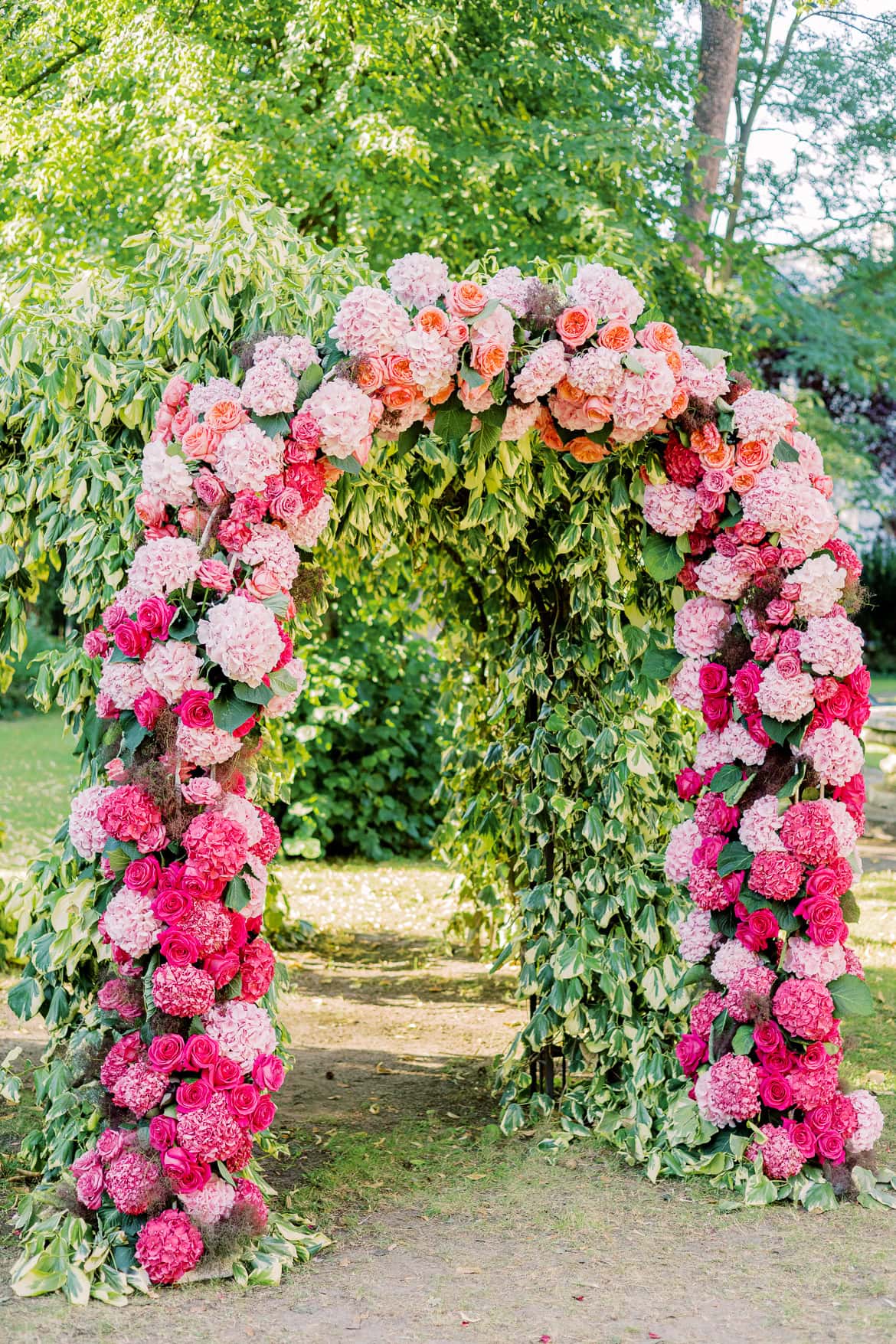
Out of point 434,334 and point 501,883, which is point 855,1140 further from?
point 434,334

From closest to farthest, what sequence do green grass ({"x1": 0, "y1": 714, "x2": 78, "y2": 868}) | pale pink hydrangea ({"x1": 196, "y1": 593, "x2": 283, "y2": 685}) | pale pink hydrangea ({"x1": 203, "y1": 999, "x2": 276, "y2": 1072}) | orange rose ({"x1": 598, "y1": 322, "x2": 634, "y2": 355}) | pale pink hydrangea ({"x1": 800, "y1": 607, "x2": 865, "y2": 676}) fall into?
1. pale pink hydrangea ({"x1": 196, "y1": 593, "x2": 283, "y2": 685})
2. pale pink hydrangea ({"x1": 203, "y1": 999, "x2": 276, "y2": 1072})
3. orange rose ({"x1": 598, "y1": 322, "x2": 634, "y2": 355})
4. pale pink hydrangea ({"x1": 800, "y1": 607, "x2": 865, "y2": 676})
5. green grass ({"x1": 0, "y1": 714, "x2": 78, "y2": 868})

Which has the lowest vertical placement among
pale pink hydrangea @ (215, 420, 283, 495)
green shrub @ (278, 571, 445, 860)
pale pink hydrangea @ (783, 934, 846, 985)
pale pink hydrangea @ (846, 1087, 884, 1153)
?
green shrub @ (278, 571, 445, 860)

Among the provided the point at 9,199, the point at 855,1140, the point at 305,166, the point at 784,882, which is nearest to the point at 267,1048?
the point at 784,882

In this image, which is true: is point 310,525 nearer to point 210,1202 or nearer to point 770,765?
point 770,765

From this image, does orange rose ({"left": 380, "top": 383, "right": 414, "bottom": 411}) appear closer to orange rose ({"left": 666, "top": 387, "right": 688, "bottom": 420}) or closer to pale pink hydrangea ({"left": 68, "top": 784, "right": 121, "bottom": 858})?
orange rose ({"left": 666, "top": 387, "right": 688, "bottom": 420})

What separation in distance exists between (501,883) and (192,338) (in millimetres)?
2908

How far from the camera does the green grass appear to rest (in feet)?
33.4

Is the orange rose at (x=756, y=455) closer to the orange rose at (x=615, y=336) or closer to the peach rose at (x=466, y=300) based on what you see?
the orange rose at (x=615, y=336)

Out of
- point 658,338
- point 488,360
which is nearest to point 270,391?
point 488,360

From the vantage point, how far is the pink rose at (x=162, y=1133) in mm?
3254

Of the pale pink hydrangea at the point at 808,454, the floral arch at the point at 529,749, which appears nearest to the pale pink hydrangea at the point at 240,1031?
the floral arch at the point at 529,749

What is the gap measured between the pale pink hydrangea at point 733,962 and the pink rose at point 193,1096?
5.14ft

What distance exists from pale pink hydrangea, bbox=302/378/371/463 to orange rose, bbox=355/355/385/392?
0.02 meters

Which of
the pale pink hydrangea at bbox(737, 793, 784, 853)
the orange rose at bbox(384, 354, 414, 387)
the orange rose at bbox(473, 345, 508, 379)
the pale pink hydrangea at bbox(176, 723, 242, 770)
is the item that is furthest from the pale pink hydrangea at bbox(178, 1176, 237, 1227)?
the orange rose at bbox(473, 345, 508, 379)
